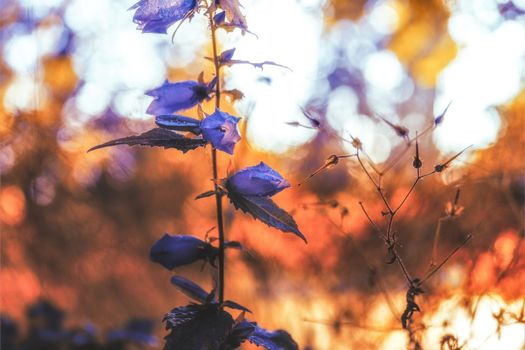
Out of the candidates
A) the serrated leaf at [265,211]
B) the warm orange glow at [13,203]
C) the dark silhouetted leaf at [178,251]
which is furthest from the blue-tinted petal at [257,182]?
the warm orange glow at [13,203]

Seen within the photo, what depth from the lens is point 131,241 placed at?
4039mm

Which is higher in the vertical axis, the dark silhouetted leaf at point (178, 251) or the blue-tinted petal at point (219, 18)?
the blue-tinted petal at point (219, 18)

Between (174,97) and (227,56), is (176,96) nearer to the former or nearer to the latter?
(174,97)

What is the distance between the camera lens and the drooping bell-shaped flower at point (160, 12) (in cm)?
91

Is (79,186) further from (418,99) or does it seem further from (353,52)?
(418,99)

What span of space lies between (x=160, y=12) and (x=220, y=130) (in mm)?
208

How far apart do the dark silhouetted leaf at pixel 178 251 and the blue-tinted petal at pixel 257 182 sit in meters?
0.14

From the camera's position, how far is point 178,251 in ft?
3.31

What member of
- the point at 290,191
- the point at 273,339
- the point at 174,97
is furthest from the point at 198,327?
the point at 290,191

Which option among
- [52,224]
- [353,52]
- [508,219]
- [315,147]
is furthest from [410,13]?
[52,224]

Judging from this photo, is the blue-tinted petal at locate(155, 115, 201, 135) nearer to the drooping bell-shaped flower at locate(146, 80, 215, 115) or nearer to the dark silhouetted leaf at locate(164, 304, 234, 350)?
the drooping bell-shaped flower at locate(146, 80, 215, 115)

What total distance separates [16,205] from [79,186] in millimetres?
610

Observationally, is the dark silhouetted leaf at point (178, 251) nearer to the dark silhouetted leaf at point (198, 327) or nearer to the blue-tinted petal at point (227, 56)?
the dark silhouetted leaf at point (198, 327)

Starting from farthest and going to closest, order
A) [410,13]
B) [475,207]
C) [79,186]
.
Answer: [79,186], [410,13], [475,207]
